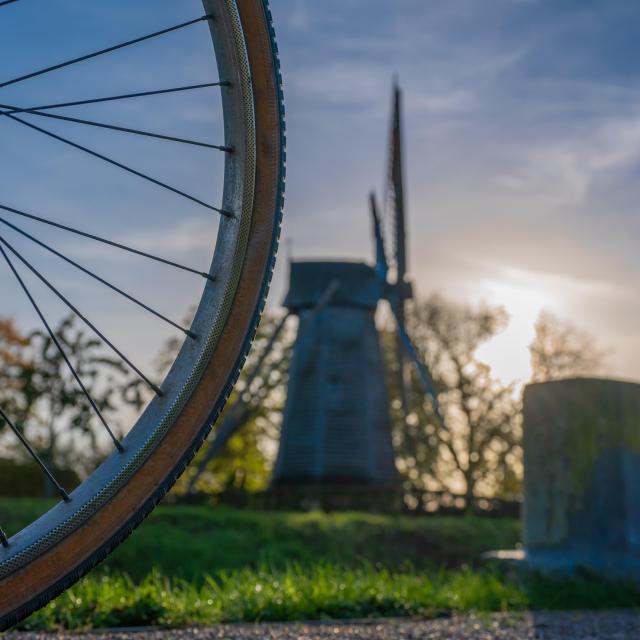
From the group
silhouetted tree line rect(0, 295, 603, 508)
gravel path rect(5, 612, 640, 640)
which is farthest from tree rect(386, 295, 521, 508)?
gravel path rect(5, 612, 640, 640)

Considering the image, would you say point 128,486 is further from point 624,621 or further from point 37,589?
point 624,621

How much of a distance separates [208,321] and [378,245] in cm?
1916

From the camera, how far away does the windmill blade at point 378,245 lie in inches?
857

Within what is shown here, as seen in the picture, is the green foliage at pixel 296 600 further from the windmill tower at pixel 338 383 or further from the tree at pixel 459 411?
the tree at pixel 459 411

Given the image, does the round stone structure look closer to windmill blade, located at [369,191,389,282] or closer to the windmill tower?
the windmill tower

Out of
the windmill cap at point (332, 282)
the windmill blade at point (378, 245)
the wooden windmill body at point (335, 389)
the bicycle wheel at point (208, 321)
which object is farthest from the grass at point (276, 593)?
the windmill blade at point (378, 245)

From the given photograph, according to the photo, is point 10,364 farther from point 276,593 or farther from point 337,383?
point 276,593

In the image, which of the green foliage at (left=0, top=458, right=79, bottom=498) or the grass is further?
the green foliage at (left=0, top=458, right=79, bottom=498)

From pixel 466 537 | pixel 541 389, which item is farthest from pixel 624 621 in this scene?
pixel 466 537

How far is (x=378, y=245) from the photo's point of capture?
21984mm

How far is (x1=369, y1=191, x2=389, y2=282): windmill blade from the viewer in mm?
21766

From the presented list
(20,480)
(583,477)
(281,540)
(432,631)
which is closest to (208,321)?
(432,631)

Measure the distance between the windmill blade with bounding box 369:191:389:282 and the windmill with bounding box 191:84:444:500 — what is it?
0.10ft

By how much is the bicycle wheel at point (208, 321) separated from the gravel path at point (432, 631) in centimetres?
146
